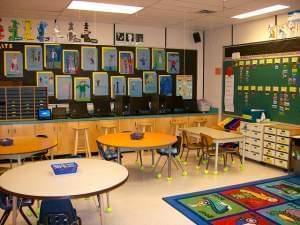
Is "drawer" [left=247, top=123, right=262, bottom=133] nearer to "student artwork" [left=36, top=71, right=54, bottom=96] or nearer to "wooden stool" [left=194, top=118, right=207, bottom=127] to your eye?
"wooden stool" [left=194, top=118, right=207, bottom=127]

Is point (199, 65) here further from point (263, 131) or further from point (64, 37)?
point (64, 37)

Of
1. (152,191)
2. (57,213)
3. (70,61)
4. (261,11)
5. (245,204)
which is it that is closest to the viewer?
(57,213)

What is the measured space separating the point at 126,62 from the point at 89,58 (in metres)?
0.90

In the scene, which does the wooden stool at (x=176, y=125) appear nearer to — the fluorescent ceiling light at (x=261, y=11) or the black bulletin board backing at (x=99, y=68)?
the black bulletin board backing at (x=99, y=68)

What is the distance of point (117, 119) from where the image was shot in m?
7.18

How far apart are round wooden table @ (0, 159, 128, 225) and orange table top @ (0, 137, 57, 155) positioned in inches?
28.8

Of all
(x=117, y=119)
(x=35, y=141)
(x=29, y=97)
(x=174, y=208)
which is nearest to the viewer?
(x=174, y=208)

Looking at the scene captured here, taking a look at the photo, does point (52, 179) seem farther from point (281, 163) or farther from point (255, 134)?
point (255, 134)

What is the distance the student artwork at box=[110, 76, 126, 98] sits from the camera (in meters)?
7.63

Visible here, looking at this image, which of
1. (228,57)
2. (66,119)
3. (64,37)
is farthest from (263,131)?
(64,37)

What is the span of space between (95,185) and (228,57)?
5.85 meters

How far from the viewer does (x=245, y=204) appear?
14.2ft

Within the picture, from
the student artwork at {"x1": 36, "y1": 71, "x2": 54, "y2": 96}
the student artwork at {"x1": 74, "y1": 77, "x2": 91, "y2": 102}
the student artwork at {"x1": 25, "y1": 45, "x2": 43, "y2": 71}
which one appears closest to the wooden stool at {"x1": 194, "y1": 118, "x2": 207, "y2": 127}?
the student artwork at {"x1": 74, "y1": 77, "x2": 91, "y2": 102}

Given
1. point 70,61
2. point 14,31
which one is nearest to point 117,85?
point 70,61
